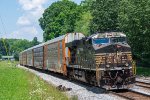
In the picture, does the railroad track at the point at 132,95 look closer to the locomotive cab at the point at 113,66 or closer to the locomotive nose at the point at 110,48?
the locomotive cab at the point at 113,66

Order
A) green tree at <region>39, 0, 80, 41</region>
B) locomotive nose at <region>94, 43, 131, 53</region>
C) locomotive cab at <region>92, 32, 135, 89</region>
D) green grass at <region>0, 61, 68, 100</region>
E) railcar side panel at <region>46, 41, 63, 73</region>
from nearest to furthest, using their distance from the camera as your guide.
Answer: green grass at <region>0, 61, 68, 100</region> → locomotive cab at <region>92, 32, 135, 89</region> → locomotive nose at <region>94, 43, 131, 53</region> → railcar side panel at <region>46, 41, 63, 73</region> → green tree at <region>39, 0, 80, 41</region>

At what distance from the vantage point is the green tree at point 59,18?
96900 mm

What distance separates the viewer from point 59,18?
332ft

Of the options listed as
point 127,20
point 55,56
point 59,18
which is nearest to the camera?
point 127,20

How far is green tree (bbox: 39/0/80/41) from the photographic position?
3815 inches

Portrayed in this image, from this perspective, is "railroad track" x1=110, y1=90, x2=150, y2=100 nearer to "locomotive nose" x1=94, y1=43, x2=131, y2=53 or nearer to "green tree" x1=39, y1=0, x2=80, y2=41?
"locomotive nose" x1=94, y1=43, x2=131, y2=53

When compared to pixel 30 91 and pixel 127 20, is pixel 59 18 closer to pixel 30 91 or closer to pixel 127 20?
pixel 127 20

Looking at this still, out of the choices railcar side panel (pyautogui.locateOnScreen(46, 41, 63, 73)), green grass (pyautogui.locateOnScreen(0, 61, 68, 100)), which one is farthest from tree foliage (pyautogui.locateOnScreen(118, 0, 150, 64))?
green grass (pyautogui.locateOnScreen(0, 61, 68, 100))

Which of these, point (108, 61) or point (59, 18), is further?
point (59, 18)

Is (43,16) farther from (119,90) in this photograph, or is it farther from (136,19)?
(119,90)

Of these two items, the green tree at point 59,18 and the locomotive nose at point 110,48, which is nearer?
the locomotive nose at point 110,48

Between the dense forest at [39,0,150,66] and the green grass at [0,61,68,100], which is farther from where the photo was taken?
the dense forest at [39,0,150,66]

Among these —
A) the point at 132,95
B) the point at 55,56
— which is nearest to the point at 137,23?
the point at 55,56

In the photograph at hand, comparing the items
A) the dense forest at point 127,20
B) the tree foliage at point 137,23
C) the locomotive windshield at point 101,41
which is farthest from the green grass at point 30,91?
the tree foliage at point 137,23
